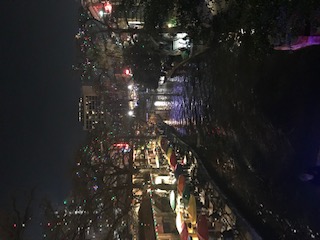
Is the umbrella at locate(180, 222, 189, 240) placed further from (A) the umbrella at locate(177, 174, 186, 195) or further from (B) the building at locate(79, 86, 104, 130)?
(B) the building at locate(79, 86, 104, 130)

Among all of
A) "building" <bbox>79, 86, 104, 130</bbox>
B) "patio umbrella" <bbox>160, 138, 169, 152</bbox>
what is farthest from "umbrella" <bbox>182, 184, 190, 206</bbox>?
"building" <bbox>79, 86, 104, 130</bbox>

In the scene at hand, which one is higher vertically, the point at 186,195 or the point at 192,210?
the point at 186,195

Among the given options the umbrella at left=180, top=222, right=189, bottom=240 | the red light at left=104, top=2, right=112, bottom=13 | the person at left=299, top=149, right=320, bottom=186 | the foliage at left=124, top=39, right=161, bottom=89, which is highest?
the red light at left=104, top=2, right=112, bottom=13

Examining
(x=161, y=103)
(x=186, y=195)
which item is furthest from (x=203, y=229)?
(x=161, y=103)

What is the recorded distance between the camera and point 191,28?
8.38m

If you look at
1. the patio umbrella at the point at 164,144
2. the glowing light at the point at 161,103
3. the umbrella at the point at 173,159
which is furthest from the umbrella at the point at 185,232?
the glowing light at the point at 161,103

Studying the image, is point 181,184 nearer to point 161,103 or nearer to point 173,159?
point 173,159

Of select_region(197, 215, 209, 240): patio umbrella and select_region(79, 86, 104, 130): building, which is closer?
select_region(197, 215, 209, 240): patio umbrella

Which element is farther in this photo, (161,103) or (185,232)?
(161,103)

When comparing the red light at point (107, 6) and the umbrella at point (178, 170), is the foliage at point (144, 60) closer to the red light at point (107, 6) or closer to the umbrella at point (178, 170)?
the umbrella at point (178, 170)

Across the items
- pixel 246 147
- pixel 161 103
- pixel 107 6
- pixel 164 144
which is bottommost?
pixel 164 144

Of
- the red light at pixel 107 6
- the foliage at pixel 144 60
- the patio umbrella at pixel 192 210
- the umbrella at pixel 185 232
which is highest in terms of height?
the red light at pixel 107 6

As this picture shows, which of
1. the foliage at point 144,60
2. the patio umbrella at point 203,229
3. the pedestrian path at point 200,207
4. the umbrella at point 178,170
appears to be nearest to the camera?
the pedestrian path at point 200,207

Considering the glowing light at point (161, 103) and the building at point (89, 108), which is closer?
the glowing light at point (161, 103)
